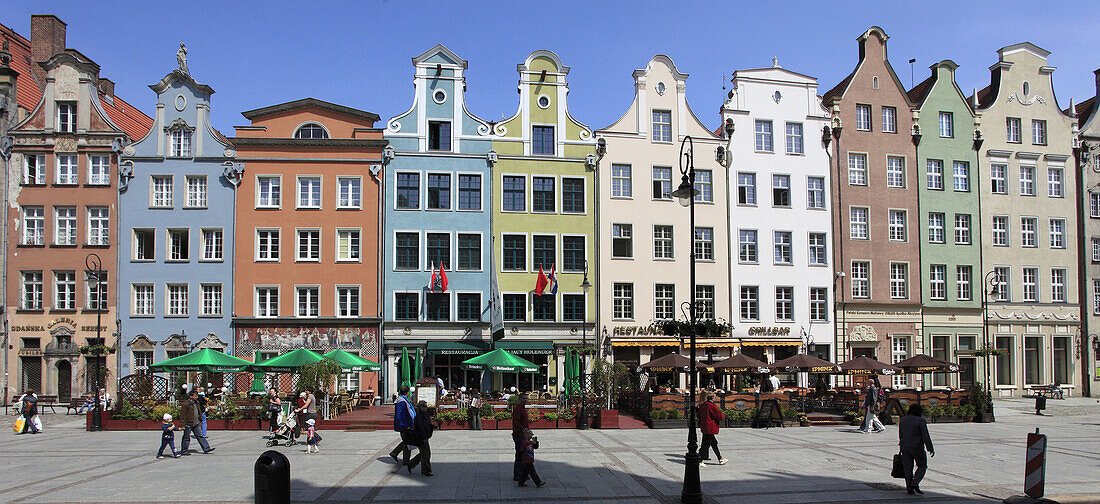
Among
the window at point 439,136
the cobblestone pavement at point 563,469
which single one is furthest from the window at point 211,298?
the cobblestone pavement at point 563,469

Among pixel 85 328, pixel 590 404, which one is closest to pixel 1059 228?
pixel 590 404

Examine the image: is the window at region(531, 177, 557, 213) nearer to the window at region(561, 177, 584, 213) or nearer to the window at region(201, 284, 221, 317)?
the window at region(561, 177, 584, 213)

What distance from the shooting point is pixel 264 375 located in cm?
A: 3606

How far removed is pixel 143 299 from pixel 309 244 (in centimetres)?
798

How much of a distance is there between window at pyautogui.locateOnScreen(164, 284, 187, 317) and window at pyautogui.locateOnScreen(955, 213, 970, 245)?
39.0 meters

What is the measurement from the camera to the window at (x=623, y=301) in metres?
39.2

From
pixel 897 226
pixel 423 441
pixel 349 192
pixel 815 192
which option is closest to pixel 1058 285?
pixel 897 226

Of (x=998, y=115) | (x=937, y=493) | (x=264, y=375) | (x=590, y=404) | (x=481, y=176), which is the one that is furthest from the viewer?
(x=998, y=115)

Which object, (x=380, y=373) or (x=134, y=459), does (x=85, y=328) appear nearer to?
(x=380, y=373)

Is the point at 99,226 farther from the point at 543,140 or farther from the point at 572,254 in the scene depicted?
the point at 572,254

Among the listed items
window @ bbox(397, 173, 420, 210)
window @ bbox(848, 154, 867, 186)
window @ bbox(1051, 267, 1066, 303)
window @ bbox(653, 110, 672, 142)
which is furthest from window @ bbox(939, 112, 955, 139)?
window @ bbox(397, 173, 420, 210)

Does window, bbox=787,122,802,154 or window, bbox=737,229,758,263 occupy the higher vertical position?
window, bbox=787,122,802,154

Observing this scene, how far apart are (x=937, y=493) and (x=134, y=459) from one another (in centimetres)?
1729

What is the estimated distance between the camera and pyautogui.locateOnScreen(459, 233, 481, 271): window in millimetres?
38500
